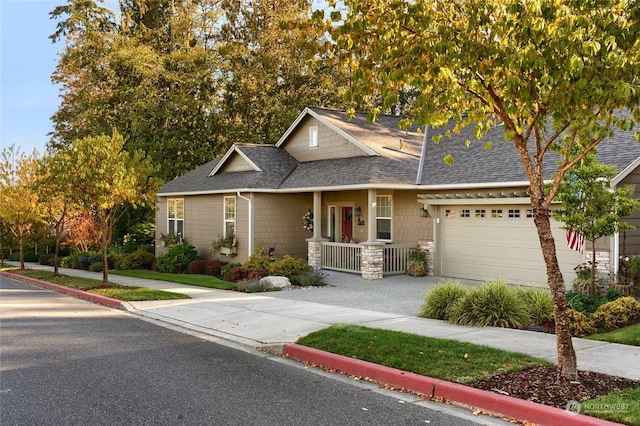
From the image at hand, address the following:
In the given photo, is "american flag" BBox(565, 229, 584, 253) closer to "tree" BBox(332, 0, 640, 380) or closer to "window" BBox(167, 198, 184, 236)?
"tree" BBox(332, 0, 640, 380)

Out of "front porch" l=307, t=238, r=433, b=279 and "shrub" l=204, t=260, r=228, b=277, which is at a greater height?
"front porch" l=307, t=238, r=433, b=279

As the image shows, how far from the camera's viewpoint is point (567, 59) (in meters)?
6.13

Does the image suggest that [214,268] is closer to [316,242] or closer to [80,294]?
[316,242]

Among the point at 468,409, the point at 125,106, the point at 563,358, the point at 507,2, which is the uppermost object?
the point at 125,106

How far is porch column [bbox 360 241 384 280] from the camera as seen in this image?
17812 mm

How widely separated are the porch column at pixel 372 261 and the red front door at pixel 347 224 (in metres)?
3.75

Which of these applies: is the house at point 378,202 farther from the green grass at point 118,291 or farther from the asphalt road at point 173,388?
the asphalt road at point 173,388

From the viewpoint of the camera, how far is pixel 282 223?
22141 millimetres

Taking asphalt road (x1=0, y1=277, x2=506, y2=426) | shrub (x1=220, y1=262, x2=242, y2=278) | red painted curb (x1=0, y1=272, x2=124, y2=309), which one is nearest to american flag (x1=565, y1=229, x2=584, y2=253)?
asphalt road (x1=0, y1=277, x2=506, y2=426)

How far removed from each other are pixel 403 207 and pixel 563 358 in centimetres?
1308

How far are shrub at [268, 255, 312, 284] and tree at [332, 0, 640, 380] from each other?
10840 mm

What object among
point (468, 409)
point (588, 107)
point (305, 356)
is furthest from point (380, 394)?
point (588, 107)

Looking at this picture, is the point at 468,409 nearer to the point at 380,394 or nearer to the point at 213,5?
the point at 380,394

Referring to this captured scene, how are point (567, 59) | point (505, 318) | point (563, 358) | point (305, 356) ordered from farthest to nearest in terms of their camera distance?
point (505, 318) → point (305, 356) → point (563, 358) → point (567, 59)
